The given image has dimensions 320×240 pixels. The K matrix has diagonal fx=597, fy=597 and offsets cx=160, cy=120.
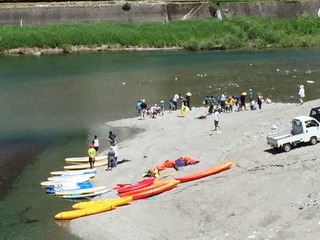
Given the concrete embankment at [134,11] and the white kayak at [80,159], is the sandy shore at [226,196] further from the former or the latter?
the concrete embankment at [134,11]

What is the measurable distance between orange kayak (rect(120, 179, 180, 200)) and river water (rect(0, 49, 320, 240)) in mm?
3616

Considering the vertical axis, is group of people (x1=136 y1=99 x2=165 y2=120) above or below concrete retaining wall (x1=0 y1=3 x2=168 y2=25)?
below

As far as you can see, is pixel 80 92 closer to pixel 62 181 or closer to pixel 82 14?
pixel 62 181

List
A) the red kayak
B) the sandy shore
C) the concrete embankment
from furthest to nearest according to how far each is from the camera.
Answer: the concrete embankment < the red kayak < the sandy shore

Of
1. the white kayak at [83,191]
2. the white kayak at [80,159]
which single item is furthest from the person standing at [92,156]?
the white kayak at [83,191]

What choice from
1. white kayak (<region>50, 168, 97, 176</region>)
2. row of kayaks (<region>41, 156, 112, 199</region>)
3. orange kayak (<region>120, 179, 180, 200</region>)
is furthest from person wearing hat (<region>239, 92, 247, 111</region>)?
orange kayak (<region>120, 179, 180, 200</region>)

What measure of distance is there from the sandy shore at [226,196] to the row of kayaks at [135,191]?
37cm

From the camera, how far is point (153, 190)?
28969 mm

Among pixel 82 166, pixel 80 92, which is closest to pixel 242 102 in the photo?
pixel 82 166

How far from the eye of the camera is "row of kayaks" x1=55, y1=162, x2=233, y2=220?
27.4 metres

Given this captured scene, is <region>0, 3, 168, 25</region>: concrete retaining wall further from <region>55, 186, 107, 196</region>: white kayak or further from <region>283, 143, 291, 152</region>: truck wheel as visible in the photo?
<region>283, 143, 291, 152</region>: truck wheel

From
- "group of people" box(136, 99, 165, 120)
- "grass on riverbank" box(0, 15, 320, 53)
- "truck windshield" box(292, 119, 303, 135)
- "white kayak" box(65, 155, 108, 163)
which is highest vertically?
"grass on riverbank" box(0, 15, 320, 53)

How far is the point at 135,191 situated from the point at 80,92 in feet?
108

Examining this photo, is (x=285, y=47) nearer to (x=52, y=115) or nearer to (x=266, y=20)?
(x=266, y=20)
